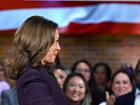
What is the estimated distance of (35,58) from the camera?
8.64 feet

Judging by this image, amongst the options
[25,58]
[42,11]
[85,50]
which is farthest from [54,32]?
[85,50]

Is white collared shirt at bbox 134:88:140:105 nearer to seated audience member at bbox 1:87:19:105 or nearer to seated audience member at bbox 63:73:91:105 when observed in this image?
seated audience member at bbox 63:73:91:105

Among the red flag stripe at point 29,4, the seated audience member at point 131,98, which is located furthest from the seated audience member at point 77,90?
the red flag stripe at point 29,4

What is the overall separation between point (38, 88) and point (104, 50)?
5851 mm

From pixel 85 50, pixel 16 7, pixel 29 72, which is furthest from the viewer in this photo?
pixel 85 50

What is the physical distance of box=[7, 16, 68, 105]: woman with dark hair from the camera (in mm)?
2561

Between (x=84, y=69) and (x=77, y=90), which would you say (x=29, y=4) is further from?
(x=84, y=69)

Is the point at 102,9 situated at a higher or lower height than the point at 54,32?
lower

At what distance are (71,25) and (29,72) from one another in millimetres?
3645

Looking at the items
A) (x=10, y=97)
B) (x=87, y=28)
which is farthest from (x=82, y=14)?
(x=10, y=97)

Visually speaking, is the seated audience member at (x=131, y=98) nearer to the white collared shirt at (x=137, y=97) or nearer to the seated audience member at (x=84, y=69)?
the white collared shirt at (x=137, y=97)

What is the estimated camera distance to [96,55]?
834cm

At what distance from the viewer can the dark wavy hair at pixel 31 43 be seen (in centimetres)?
261

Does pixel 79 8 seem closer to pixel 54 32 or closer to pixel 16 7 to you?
pixel 16 7
